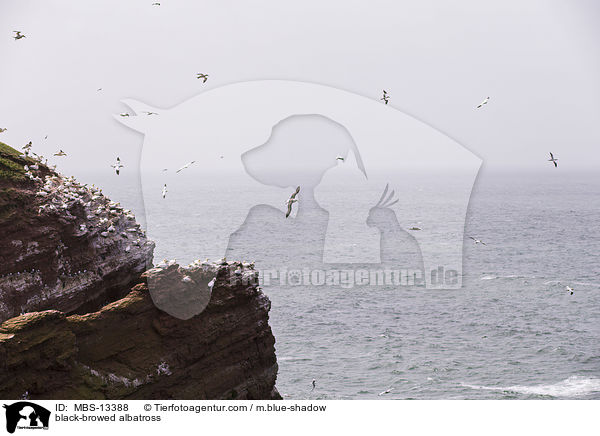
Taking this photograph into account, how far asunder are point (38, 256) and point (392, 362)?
75.7 feet

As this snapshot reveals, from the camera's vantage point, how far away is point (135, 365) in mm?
18734

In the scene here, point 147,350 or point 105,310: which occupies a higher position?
point 105,310

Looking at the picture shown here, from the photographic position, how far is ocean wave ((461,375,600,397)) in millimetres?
32875

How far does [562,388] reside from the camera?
3375 centimetres

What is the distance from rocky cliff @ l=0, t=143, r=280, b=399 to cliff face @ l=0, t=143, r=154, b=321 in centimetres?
3

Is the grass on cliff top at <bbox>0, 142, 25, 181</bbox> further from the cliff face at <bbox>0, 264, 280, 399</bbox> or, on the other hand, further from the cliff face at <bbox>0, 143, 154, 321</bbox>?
the cliff face at <bbox>0, 264, 280, 399</bbox>

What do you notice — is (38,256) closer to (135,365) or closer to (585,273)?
(135,365)
